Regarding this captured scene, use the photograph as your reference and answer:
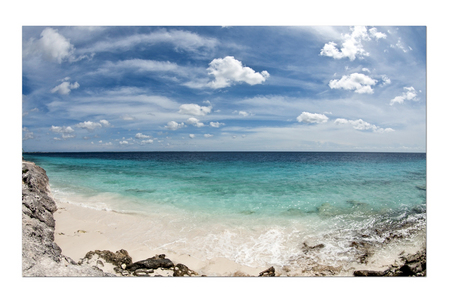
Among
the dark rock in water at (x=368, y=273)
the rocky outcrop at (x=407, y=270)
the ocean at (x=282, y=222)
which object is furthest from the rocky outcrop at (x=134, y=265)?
the rocky outcrop at (x=407, y=270)

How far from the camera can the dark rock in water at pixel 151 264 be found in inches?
160

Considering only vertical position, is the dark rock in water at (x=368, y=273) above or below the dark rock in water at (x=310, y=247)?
above

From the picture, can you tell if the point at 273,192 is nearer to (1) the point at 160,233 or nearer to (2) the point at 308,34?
(1) the point at 160,233

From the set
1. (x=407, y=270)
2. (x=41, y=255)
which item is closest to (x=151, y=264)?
(x=41, y=255)

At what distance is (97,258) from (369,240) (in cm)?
678

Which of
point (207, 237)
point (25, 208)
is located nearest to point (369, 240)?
point (207, 237)

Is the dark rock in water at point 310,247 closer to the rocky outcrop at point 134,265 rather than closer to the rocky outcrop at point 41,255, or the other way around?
the rocky outcrop at point 134,265

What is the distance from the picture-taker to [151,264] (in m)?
4.14

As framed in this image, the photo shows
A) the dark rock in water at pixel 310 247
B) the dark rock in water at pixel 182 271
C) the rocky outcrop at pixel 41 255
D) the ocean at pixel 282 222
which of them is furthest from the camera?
the dark rock in water at pixel 310 247

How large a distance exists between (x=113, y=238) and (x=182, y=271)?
8.67ft

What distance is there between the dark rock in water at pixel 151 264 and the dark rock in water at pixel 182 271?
6.3 inches

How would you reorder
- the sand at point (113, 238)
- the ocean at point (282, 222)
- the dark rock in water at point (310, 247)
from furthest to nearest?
the dark rock in water at point (310, 247), the ocean at point (282, 222), the sand at point (113, 238)

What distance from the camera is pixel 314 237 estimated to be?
5.69 metres

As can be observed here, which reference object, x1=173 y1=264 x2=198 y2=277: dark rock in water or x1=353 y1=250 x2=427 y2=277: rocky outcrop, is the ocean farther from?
x1=173 y1=264 x2=198 y2=277: dark rock in water
